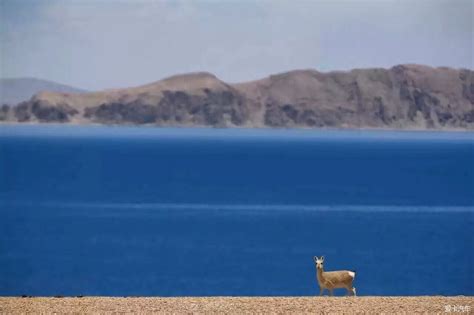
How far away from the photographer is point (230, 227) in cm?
3966

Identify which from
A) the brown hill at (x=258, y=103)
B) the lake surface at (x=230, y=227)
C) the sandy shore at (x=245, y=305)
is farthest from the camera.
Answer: the brown hill at (x=258, y=103)

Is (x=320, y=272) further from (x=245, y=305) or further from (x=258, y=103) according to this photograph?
(x=258, y=103)

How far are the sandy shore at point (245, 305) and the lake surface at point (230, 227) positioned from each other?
33.2ft

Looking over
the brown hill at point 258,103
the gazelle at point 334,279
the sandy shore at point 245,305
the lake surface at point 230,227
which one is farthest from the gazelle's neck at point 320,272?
the brown hill at point 258,103

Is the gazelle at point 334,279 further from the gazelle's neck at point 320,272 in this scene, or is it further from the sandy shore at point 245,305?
the sandy shore at point 245,305

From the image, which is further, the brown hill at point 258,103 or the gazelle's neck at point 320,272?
the brown hill at point 258,103

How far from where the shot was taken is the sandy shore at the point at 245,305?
11.2 meters

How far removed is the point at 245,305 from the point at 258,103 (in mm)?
162544

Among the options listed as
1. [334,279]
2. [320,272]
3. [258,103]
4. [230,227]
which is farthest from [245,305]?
[258,103]

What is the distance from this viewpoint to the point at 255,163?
3590 inches

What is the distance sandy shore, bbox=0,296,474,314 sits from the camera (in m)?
11.2

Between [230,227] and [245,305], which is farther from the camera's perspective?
[230,227]

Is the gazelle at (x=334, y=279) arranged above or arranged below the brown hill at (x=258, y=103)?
above

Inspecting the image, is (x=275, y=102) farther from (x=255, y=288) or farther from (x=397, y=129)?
(x=255, y=288)
